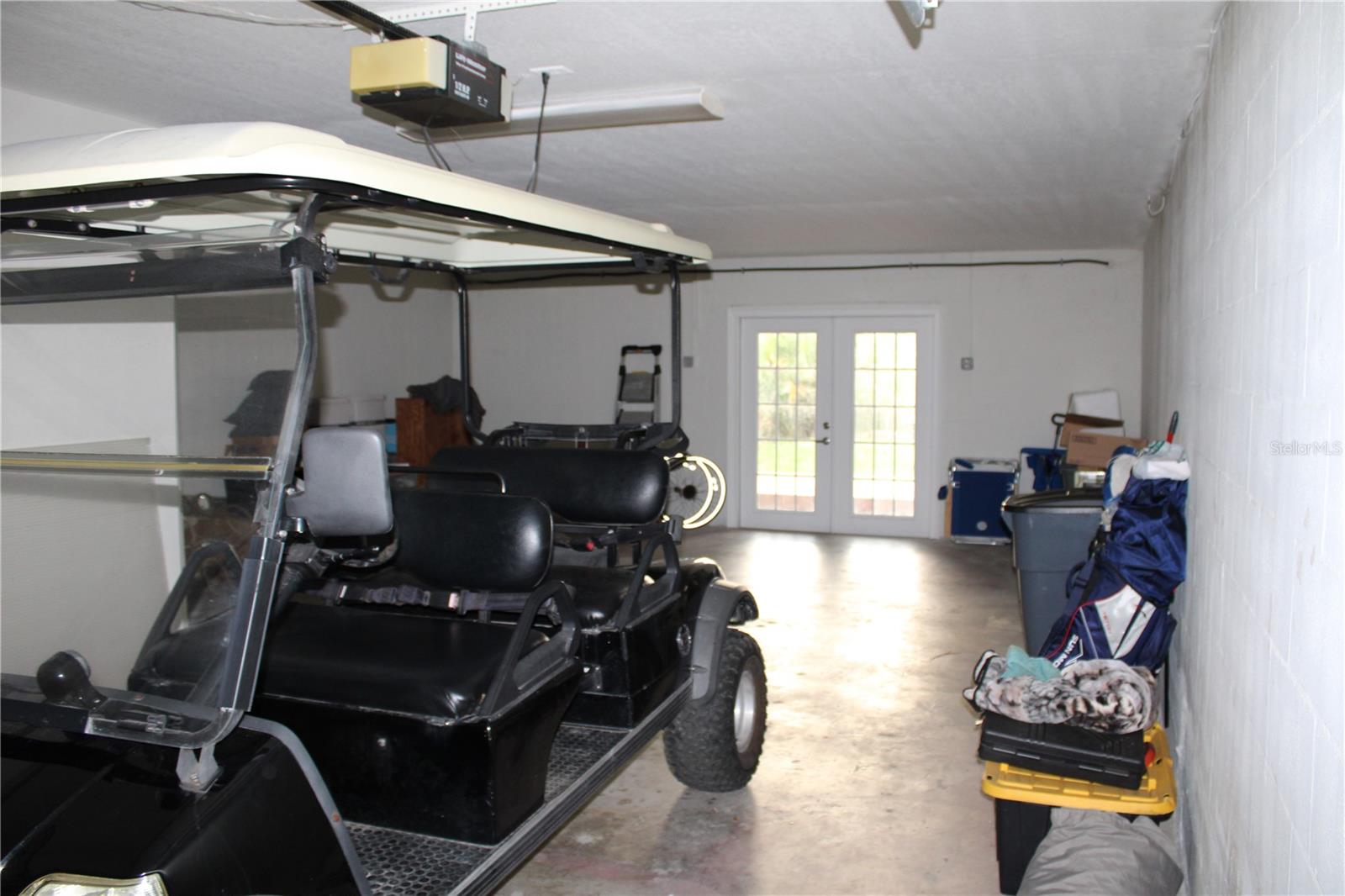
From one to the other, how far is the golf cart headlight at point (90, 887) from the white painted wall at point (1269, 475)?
1.67m

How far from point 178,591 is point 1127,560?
309cm

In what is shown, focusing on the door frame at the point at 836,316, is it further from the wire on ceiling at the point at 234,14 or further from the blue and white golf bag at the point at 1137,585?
the wire on ceiling at the point at 234,14

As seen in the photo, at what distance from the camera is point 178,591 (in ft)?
6.43

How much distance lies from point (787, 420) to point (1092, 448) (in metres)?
3.16

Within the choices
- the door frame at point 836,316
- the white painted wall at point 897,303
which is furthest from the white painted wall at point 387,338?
the door frame at point 836,316

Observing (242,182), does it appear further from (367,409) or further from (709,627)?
(367,409)

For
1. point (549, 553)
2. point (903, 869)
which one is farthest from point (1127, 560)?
point (549, 553)

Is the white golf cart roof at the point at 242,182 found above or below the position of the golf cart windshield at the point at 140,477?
above

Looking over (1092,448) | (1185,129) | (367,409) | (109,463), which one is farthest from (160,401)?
(367,409)

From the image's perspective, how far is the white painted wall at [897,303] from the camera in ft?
28.9

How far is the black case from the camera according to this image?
110 inches

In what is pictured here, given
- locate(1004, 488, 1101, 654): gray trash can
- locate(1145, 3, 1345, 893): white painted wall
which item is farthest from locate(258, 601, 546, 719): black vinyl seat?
locate(1004, 488, 1101, 654): gray trash can

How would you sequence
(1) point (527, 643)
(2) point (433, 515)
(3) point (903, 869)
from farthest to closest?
(3) point (903, 869), (2) point (433, 515), (1) point (527, 643)

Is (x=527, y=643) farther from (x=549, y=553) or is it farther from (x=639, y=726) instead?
(x=639, y=726)
